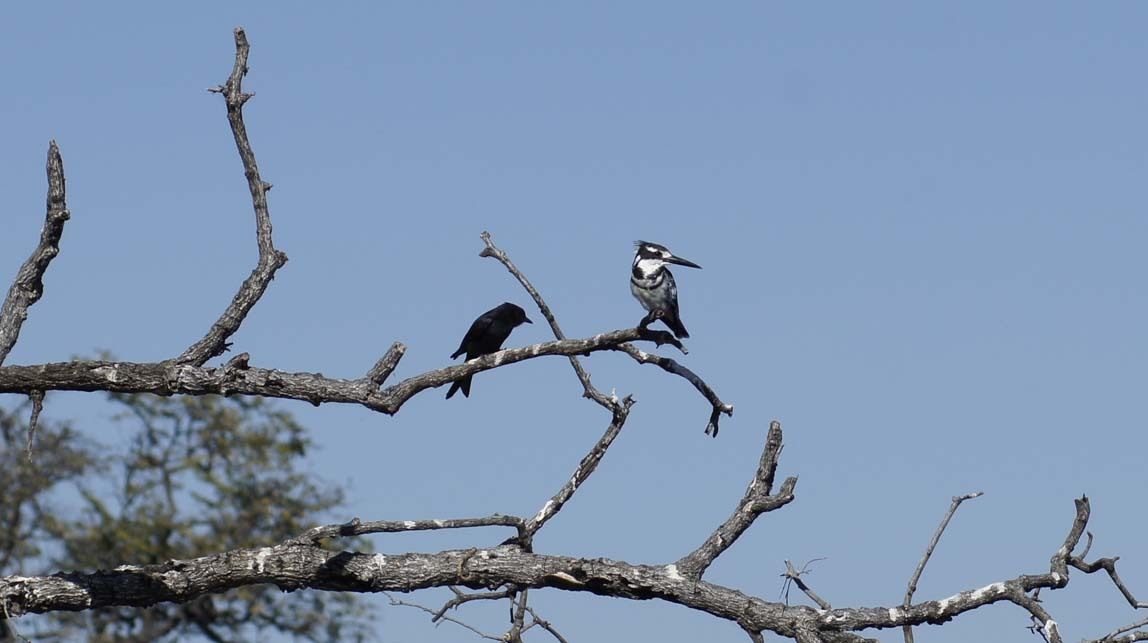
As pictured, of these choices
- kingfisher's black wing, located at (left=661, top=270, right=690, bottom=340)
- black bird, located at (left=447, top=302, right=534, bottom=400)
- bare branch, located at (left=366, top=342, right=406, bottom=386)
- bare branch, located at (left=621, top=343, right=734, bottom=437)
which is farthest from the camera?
black bird, located at (left=447, top=302, right=534, bottom=400)

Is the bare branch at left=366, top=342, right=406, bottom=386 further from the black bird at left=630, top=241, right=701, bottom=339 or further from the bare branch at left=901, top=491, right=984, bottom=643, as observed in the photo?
the black bird at left=630, top=241, right=701, bottom=339

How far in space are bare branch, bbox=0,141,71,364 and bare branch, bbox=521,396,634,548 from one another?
231 cm

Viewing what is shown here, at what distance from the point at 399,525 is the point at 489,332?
6126 mm

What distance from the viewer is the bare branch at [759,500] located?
6.58 m

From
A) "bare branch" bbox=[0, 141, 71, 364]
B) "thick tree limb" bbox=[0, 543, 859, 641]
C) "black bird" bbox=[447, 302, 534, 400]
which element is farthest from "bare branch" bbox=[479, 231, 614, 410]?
"black bird" bbox=[447, 302, 534, 400]

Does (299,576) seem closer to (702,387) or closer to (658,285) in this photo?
(702,387)

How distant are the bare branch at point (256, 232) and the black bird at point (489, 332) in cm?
582

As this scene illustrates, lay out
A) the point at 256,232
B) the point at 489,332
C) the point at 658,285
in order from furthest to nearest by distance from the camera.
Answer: the point at 489,332 < the point at 658,285 < the point at 256,232

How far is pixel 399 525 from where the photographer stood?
6508 mm

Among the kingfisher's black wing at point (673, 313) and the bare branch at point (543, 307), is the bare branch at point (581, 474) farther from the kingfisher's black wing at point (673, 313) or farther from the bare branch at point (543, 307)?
the kingfisher's black wing at point (673, 313)

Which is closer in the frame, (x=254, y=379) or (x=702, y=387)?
(x=254, y=379)

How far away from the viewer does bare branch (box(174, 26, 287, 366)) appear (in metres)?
6.50

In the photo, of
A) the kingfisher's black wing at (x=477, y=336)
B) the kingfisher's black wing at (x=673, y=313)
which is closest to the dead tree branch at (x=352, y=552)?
the kingfisher's black wing at (x=673, y=313)

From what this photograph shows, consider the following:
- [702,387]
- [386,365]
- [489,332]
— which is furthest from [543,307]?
[489,332]
